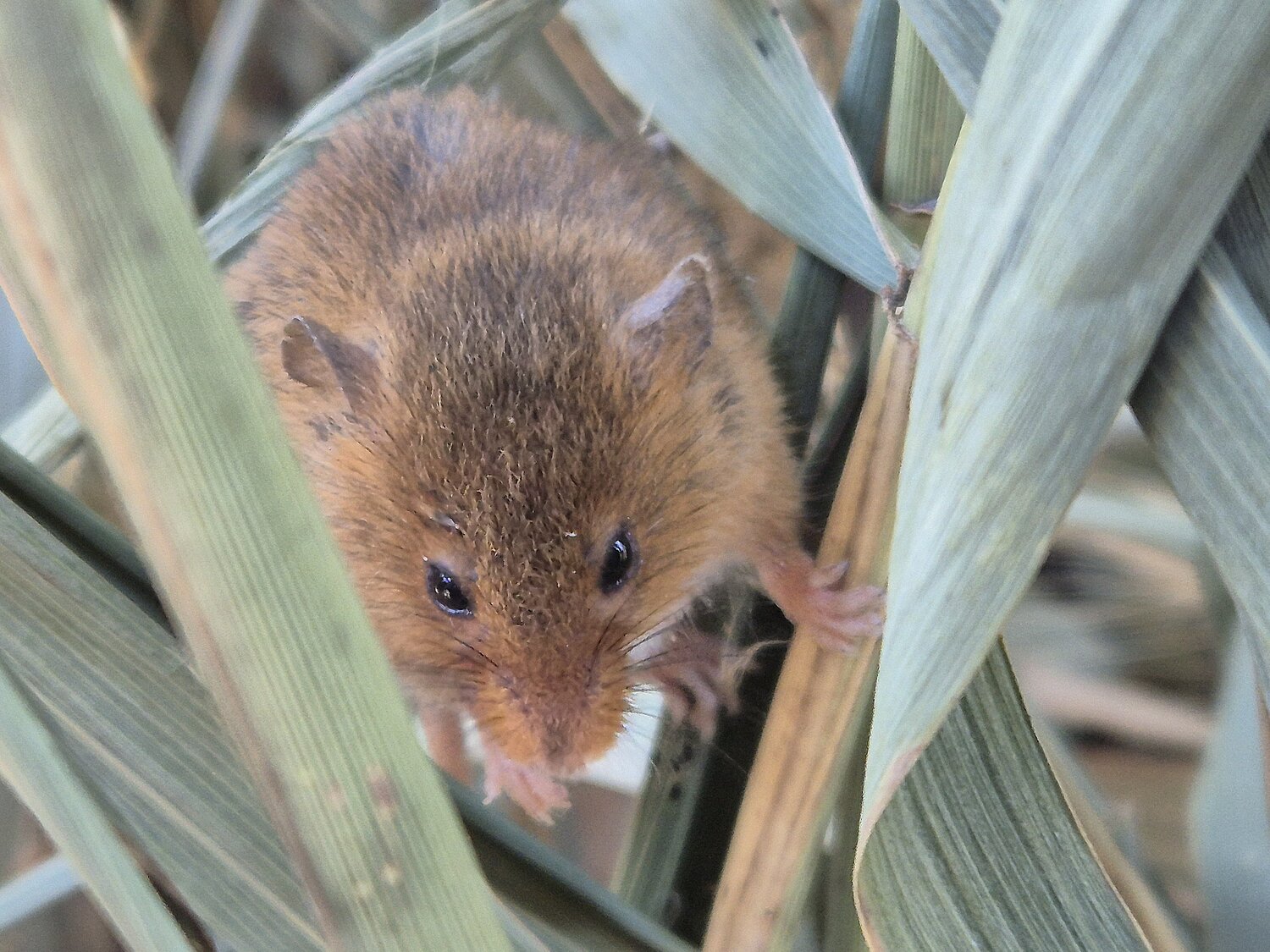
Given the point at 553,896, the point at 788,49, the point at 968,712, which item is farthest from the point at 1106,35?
the point at 553,896

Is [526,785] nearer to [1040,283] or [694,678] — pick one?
[694,678]

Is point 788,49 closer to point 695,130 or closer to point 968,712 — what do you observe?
point 695,130

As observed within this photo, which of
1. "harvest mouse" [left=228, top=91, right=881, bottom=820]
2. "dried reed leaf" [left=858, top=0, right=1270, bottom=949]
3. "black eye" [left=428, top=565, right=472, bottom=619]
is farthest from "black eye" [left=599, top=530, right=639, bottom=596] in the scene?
"dried reed leaf" [left=858, top=0, right=1270, bottom=949]

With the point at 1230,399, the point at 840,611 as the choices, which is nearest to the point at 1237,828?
the point at 840,611

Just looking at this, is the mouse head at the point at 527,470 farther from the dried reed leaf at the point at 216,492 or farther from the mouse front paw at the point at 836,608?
the dried reed leaf at the point at 216,492

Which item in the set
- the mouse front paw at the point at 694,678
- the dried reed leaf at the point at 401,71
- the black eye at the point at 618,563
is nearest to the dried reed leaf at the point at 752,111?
the dried reed leaf at the point at 401,71

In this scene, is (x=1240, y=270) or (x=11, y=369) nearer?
(x=1240, y=270)
